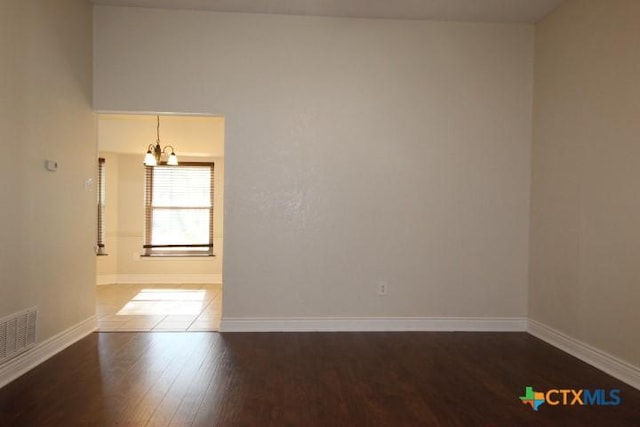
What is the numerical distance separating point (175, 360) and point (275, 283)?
116cm

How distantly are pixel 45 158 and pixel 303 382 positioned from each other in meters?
2.59

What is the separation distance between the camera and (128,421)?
7.40ft

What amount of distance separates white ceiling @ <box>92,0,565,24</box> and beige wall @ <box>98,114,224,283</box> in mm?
2624

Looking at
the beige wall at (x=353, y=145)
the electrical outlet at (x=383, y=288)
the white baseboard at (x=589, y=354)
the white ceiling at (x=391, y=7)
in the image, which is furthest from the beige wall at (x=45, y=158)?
the white baseboard at (x=589, y=354)

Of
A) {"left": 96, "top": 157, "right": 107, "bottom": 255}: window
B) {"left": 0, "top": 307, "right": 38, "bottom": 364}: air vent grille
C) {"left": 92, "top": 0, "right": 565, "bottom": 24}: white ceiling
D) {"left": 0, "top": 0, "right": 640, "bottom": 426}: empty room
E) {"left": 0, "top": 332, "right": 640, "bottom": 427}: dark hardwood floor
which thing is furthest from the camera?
{"left": 96, "top": 157, "right": 107, "bottom": 255}: window

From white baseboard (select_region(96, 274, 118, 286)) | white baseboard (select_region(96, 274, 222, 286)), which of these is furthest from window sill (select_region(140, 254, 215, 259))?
white baseboard (select_region(96, 274, 118, 286))

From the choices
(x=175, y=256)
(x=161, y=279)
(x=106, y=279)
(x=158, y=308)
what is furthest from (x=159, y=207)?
(x=158, y=308)

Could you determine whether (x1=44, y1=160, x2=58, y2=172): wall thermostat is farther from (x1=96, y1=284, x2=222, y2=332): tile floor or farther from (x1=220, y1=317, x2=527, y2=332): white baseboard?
(x1=220, y1=317, x2=527, y2=332): white baseboard

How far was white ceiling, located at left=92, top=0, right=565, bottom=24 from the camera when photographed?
3.70m

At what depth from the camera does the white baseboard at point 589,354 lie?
286cm

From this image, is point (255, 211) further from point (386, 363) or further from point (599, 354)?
point (599, 354)

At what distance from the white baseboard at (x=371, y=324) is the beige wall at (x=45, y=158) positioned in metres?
1.43

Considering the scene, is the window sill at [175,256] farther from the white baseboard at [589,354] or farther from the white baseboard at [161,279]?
the white baseboard at [589,354]

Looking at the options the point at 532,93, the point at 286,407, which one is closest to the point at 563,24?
the point at 532,93
